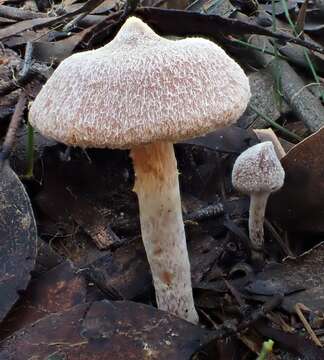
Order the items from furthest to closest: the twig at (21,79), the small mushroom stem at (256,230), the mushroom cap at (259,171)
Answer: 1. the twig at (21,79)
2. the small mushroom stem at (256,230)
3. the mushroom cap at (259,171)

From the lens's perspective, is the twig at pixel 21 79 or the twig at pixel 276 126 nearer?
the twig at pixel 21 79

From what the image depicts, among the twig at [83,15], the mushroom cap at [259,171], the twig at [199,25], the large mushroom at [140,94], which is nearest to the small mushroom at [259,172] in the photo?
the mushroom cap at [259,171]

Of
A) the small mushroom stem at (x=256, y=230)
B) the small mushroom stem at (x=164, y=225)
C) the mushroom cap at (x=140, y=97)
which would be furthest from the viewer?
the small mushroom stem at (x=256, y=230)

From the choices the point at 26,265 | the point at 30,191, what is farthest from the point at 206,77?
the point at 30,191

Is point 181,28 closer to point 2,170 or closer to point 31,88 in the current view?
point 31,88

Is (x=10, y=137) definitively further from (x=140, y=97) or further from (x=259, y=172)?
(x=259, y=172)

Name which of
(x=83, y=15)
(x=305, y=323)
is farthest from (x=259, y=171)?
(x=83, y=15)

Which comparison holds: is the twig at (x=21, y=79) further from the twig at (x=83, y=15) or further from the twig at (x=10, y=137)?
the twig at (x=83, y=15)
